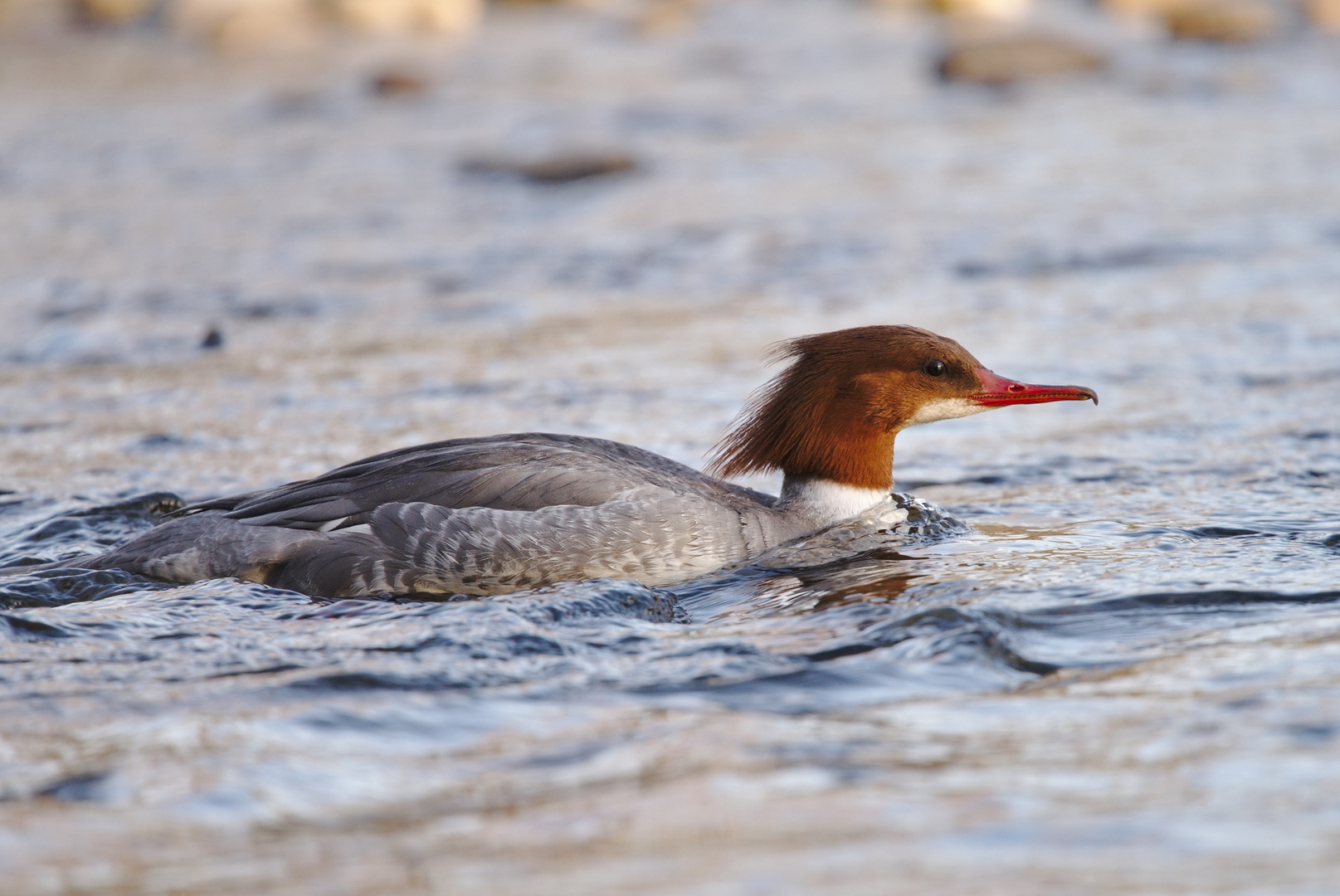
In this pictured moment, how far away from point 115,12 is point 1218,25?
14.9 meters

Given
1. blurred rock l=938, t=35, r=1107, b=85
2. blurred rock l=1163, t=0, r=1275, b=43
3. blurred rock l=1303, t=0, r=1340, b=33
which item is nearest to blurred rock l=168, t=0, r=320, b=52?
blurred rock l=938, t=35, r=1107, b=85

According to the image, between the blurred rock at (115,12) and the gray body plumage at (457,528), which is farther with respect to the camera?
the blurred rock at (115,12)

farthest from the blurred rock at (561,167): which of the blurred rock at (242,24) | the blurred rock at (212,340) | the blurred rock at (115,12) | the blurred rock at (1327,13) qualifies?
the blurred rock at (1327,13)

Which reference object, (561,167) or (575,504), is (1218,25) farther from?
(575,504)

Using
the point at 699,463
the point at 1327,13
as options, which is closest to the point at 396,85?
the point at 1327,13

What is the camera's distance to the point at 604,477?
223 inches

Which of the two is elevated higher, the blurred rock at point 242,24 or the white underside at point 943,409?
the blurred rock at point 242,24

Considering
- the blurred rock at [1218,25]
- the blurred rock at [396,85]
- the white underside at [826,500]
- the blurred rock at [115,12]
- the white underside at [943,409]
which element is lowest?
the white underside at [826,500]

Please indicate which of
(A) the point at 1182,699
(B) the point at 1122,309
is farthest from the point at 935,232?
(A) the point at 1182,699

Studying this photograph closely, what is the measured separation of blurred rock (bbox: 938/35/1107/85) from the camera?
18.5 m

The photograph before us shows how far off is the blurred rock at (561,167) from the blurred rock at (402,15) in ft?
26.4

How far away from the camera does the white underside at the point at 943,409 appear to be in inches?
242

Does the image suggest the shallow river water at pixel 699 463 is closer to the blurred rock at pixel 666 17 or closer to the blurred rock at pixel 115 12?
the blurred rock at pixel 115 12

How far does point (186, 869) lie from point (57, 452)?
4865 mm
